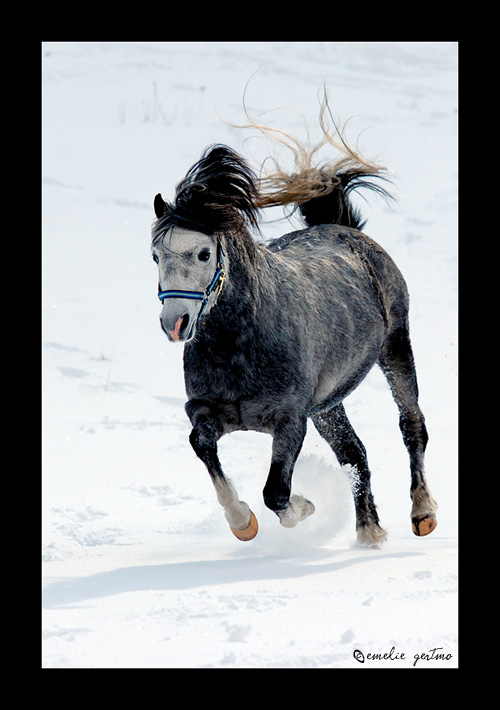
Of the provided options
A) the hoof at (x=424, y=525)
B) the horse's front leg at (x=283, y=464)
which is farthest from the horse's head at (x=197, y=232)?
the hoof at (x=424, y=525)

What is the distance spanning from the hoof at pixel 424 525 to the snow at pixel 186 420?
0.14 meters

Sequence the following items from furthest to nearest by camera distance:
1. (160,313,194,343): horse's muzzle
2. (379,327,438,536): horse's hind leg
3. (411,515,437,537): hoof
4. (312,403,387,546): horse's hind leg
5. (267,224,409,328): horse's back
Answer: (379,327,438,536): horse's hind leg < (312,403,387,546): horse's hind leg < (411,515,437,537): hoof < (267,224,409,328): horse's back < (160,313,194,343): horse's muzzle

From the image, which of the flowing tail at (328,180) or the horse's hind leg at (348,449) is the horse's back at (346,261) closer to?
the flowing tail at (328,180)

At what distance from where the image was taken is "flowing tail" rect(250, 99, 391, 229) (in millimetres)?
6043

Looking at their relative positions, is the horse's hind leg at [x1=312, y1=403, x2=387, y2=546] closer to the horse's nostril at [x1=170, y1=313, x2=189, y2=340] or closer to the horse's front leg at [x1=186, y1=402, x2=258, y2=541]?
the horse's front leg at [x1=186, y1=402, x2=258, y2=541]

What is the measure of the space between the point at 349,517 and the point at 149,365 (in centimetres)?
459

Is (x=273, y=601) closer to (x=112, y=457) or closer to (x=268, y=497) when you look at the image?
(x=268, y=497)

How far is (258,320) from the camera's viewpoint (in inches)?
186

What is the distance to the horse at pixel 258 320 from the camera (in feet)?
14.4

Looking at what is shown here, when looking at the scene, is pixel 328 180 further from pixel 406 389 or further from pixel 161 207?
pixel 161 207

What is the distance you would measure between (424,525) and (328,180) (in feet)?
7.97

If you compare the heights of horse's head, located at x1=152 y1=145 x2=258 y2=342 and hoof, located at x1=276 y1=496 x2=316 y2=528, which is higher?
horse's head, located at x1=152 y1=145 x2=258 y2=342

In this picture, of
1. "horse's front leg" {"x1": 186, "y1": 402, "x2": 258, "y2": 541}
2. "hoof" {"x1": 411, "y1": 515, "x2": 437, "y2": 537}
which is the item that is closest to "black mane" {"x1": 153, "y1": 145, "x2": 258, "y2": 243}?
"horse's front leg" {"x1": 186, "y1": 402, "x2": 258, "y2": 541}

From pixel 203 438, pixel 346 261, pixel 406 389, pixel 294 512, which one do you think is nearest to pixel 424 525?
pixel 406 389
